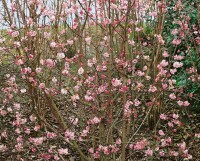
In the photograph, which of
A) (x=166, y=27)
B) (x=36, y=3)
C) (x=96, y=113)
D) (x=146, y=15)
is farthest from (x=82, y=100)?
(x=146, y=15)

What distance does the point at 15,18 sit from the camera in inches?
268

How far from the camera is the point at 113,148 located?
14.2 ft

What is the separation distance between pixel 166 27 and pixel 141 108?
1645 mm

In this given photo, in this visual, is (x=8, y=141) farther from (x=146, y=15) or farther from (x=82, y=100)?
(x=146, y=15)

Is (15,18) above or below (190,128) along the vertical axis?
above

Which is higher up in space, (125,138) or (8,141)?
(125,138)

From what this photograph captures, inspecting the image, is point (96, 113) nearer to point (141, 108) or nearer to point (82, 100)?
point (82, 100)

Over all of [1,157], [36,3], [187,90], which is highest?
[36,3]

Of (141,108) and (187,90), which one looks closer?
(187,90)

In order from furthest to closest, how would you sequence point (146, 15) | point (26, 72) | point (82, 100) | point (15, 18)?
point (146, 15)
point (15, 18)
point (82, 100)
point (26, 72)

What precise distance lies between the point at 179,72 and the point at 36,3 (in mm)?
2850

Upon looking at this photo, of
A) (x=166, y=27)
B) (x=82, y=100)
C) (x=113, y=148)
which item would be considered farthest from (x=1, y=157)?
(x=166, y=27)

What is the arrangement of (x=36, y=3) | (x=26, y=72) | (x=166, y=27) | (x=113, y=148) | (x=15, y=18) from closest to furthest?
(x=113, y=148), (x=26, y=72), (x=36, y=3), (x=15, y=18), (x=166, y=27)

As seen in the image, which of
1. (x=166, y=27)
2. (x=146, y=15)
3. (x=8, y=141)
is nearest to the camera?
(x=8, y=141)
